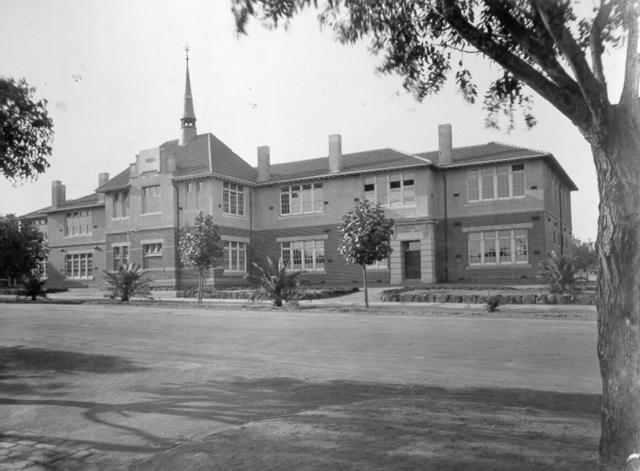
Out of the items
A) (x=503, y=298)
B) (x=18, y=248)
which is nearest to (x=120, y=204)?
(x=18, y=248)

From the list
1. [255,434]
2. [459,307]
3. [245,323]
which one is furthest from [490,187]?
[255,434]

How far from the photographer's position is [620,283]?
3.75m

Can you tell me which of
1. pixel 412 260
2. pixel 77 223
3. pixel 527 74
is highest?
pixel 77 223

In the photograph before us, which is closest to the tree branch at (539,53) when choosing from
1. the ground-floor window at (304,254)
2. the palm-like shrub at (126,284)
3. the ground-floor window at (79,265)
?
the palm-like shrub at (126,284)

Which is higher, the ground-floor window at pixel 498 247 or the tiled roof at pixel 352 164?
the tiled roof at pixel 352 164

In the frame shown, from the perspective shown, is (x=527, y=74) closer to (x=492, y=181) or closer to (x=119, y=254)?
(x=492, y=181)

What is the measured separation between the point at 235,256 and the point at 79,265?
16.3m

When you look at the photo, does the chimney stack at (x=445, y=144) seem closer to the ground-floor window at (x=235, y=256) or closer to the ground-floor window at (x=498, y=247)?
the ground-floor window at (x=498, y=247)

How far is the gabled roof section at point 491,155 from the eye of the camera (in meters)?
32.7

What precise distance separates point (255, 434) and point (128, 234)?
37.8 meters

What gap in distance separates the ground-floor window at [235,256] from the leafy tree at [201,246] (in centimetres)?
885

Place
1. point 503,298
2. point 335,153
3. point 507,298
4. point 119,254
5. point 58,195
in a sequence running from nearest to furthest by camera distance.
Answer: point 503,298
point 507,298
point 335,153
point 119,254
point 58,195

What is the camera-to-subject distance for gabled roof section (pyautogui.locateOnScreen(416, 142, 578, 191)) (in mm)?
32688

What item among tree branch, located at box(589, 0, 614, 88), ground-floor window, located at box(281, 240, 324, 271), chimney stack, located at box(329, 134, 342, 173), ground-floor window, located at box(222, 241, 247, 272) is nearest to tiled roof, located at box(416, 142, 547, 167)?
chimney stack, located at box(329, 134, 342, 173)
